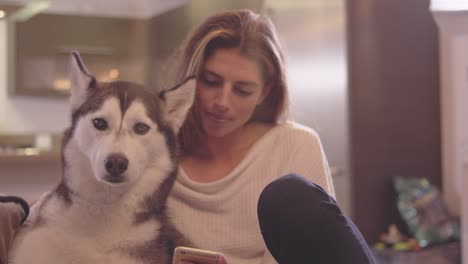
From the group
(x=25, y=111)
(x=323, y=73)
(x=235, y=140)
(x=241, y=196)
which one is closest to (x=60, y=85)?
(x=25, y=111)

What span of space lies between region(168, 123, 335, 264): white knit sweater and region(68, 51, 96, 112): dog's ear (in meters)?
0.32

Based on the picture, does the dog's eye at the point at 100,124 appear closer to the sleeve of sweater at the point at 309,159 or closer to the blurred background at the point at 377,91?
the sleeve of sweater at the point at 309,159

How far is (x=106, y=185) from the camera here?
3.05 feet

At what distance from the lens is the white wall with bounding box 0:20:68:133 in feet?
12.8

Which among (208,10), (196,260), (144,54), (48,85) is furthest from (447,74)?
(196,260)

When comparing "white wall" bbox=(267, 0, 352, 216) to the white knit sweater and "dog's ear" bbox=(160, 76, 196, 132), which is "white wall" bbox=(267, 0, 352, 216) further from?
"dog's ear" bbox=(160, 76, 196, 132)

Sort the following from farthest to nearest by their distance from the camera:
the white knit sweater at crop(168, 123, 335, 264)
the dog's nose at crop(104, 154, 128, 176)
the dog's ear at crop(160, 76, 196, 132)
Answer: the white knit sweater at crop(168, 123, 335, 264), the dog's ear at crop(160, 76, 196, 132), the dog's nose at crop(104, 154, 128, 176)

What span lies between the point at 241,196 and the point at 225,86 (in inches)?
8.2

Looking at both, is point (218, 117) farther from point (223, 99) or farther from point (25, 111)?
point (25, 111)

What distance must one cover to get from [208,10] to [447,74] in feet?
4.53

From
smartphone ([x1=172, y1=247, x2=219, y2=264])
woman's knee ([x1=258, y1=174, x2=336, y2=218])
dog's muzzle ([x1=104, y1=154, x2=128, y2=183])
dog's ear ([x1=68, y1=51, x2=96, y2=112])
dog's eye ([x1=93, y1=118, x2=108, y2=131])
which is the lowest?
smartphone ([x1=172, y1=247, x2=219, y2=264])

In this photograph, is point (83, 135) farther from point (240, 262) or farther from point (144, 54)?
point (144, 54)

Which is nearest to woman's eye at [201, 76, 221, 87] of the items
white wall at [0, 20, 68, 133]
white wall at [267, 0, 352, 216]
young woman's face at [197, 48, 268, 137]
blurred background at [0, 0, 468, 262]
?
young woman's face at [197, 48, 268, 137]

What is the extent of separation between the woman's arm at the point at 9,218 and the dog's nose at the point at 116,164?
0.70ft
